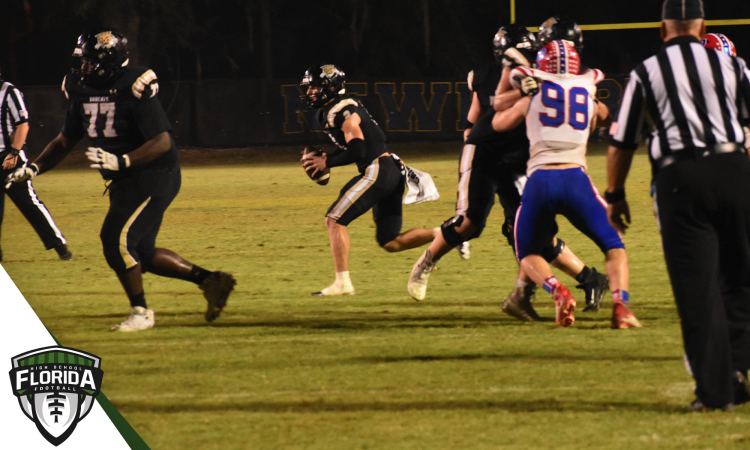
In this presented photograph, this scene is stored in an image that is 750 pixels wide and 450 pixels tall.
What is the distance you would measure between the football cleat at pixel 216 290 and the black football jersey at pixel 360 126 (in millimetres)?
1729

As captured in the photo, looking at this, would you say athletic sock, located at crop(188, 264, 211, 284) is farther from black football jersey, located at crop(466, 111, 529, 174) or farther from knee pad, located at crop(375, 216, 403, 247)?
black football jersey, located at crop(466, 111, 529, 174)

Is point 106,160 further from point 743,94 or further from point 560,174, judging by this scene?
point 743,94

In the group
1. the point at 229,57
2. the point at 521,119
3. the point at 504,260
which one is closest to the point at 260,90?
the point at 229,57

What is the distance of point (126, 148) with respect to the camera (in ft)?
22.5

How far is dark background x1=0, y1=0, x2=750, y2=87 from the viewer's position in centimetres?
3397

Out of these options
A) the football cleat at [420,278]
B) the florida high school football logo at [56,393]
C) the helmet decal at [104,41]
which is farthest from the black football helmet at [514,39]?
the florida high school football logo at [56,393]

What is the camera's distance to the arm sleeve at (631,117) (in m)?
4.60

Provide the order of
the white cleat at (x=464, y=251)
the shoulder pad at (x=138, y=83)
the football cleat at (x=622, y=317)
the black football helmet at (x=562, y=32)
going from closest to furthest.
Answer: the football cleat at (x=622, y=317)
the shoulder pad at (x=138, y=83)
the black football helmet at (x=562, y=32)
the white cleat at (x=464, y=251)

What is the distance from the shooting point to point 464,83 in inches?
1243

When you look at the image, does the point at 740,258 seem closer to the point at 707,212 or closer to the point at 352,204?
the point at 707,212

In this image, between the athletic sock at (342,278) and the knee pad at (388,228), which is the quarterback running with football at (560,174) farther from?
the knee pad at (388,228)

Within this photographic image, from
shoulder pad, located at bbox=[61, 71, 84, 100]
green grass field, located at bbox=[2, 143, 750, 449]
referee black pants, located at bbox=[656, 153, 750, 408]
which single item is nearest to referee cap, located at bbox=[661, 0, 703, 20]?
referee black pants, located at bbox=[656, 153, 750, 408]

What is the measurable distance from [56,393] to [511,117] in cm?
328

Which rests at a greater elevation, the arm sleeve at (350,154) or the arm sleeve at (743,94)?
the arm sleeve at (743,94)
